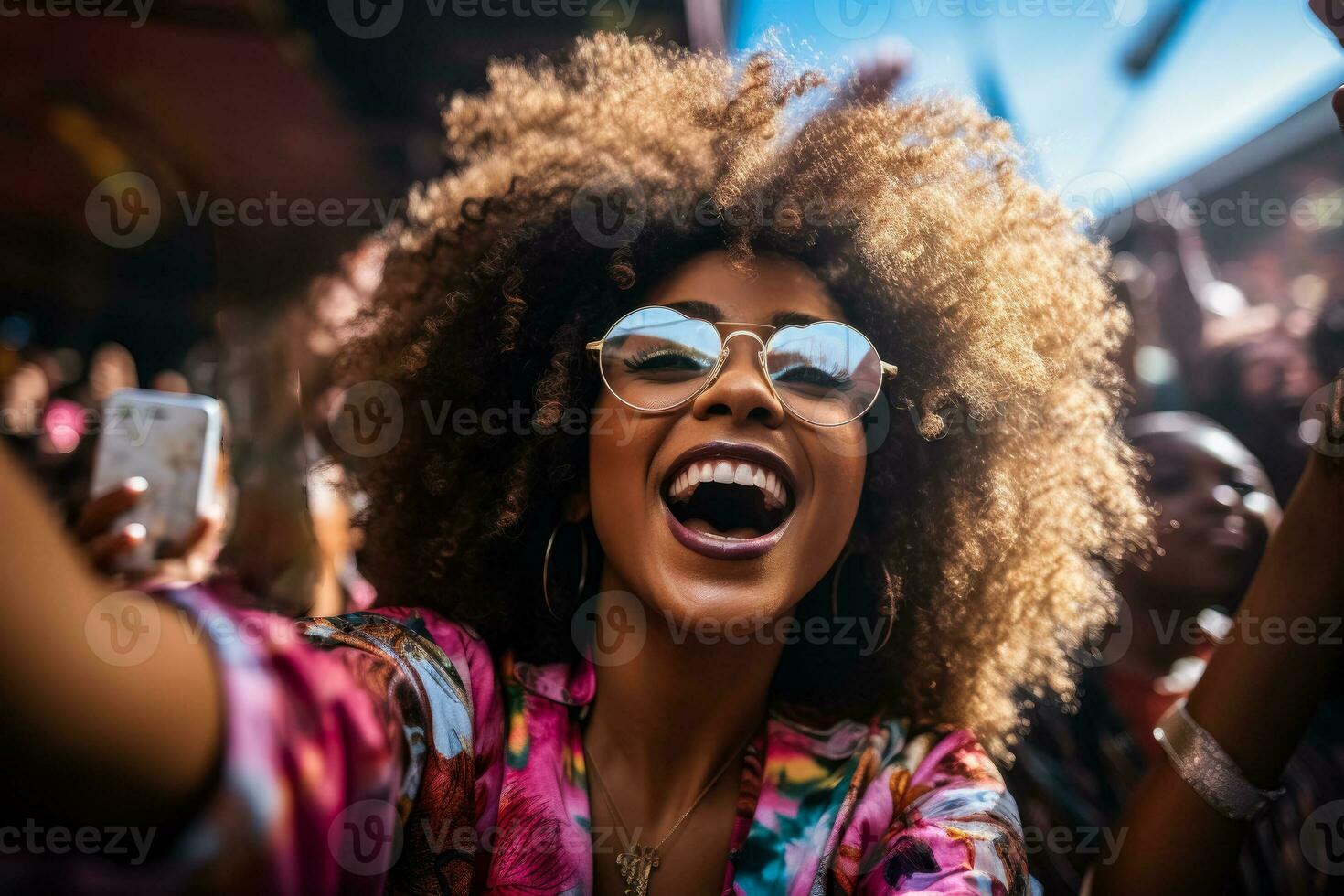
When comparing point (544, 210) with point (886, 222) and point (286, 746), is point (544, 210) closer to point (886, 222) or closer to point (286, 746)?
point (886, 222)

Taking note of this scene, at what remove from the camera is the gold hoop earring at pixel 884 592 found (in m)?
2.29

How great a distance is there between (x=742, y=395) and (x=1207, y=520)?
1908mm

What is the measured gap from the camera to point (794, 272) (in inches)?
83.3

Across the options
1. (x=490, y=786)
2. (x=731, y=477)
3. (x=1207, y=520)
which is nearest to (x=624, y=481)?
(x=731, y=477)

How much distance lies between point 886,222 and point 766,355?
53 centimetres

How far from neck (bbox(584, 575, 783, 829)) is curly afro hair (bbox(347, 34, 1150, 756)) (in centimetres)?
24

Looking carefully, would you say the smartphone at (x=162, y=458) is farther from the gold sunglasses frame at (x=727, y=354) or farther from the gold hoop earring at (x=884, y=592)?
the gold hoop earring at (x=884, y=592)

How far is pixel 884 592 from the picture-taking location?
2287 mm

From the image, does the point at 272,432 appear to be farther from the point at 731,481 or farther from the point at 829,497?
the point at 829,497

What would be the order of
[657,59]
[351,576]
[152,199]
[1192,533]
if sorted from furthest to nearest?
[152,199]
[351,576]
[1192,533]
[657,59]

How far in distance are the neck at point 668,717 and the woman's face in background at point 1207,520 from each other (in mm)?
1626

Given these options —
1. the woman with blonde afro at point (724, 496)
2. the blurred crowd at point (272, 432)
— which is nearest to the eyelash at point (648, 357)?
the woman with blonde afro at point (724, 496)

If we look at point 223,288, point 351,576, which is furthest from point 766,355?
point 223,288

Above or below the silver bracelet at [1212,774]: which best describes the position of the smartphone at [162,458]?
above
